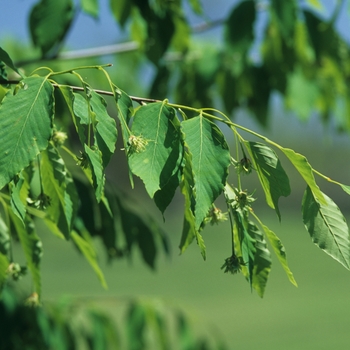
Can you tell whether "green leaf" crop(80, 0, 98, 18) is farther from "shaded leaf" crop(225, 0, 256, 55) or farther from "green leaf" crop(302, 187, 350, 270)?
"green leaf" crop(302, 187, 350, 270)

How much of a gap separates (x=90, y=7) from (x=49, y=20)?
129 millimetres

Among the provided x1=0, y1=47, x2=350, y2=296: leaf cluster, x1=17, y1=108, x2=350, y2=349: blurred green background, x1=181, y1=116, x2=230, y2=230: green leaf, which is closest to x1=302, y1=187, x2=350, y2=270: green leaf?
x1=0, y1=47, x2=350, y2=296: leaf cluster

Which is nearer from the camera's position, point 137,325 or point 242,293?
point 137,325

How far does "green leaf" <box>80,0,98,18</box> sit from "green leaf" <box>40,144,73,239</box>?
909 mm

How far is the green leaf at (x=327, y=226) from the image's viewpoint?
104 cm

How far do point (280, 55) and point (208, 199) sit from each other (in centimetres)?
168

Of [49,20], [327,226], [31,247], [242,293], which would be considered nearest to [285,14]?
[49,20]

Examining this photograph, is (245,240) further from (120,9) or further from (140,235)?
(120,9)

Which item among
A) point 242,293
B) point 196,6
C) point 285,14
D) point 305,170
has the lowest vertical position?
point 305,170

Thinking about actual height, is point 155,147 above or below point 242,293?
below

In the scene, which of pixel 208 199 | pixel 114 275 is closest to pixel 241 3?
pixel 208 199

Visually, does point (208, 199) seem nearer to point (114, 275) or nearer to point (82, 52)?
point (82, 52)

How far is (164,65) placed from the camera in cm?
267

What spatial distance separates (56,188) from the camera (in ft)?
4.22
